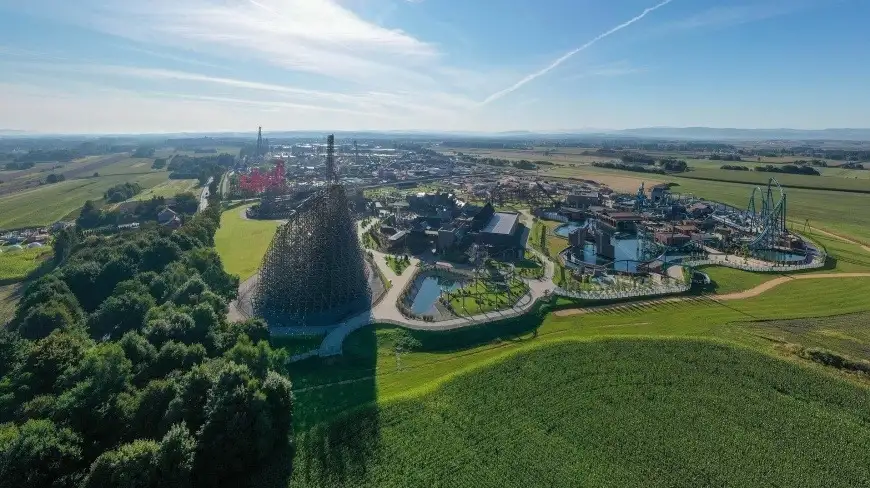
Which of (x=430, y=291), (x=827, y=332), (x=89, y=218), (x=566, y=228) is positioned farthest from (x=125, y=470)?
(x=89, y=218)

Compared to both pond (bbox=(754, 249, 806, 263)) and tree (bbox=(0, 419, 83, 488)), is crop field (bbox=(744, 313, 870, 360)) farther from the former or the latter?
tree (bbox=(0, 419, 83, 488))

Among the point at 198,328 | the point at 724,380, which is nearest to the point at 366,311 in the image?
the point at 198,328

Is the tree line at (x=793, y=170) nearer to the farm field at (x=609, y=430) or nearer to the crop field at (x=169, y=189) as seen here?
the farm field at (x=609, y=430)

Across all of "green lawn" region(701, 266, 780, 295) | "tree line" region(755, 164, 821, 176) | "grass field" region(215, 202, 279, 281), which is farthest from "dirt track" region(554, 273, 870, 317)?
"tree line" region(755, 164, 821, 176)

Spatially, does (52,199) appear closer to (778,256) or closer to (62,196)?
(62,196)

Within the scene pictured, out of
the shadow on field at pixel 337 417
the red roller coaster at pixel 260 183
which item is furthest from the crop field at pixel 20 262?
the red roller coaster at pixel 260 183
